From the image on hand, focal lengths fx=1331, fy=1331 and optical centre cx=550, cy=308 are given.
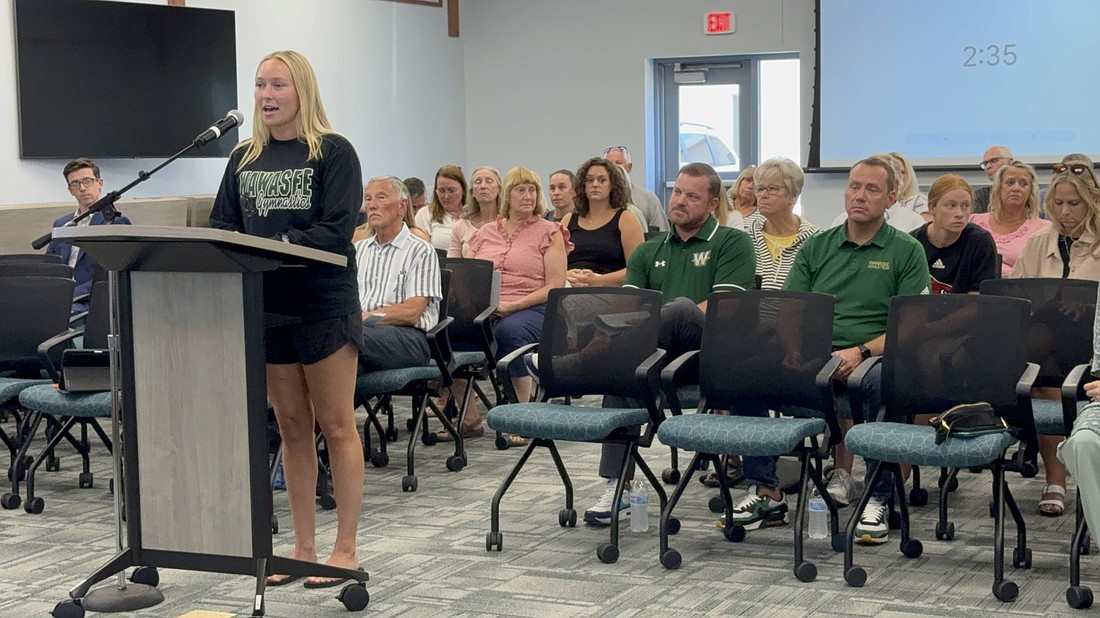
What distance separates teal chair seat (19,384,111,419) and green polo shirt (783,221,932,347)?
2718 mm

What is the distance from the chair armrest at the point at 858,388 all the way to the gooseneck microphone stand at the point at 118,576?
215cm

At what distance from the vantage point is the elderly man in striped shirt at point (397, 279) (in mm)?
5625

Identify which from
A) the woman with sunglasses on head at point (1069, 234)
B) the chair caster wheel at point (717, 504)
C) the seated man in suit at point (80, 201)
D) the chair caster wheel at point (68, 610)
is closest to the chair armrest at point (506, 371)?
the chair caster wheel at point (717, 504)

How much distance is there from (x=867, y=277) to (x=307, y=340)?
7.10ft

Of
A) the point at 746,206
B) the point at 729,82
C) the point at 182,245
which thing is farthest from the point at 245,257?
the point at 729,82

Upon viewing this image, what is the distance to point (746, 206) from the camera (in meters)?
7.90

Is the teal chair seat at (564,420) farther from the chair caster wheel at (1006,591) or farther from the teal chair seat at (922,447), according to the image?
the chair caster wheel at (1006,591)

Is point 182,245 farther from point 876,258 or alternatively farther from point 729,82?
point 729,82

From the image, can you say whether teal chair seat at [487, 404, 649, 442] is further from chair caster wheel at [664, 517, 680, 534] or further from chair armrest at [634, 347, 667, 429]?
chair caster wheel at [664, 517, 680, 534]

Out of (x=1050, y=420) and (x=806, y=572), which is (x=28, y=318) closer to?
(x=806, y=572)

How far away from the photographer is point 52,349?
5.44 m


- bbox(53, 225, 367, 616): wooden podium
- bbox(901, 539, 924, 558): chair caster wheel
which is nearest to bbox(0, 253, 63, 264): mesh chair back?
bbox(53, 225, 367, 616): wooden podium

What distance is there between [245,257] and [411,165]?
873 centimetres

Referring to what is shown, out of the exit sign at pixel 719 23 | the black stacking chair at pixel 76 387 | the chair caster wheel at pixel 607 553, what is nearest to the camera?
the chair caster wheel at pixel 607 553
